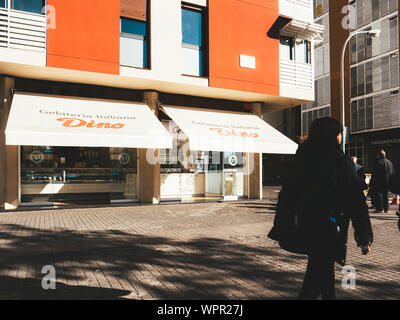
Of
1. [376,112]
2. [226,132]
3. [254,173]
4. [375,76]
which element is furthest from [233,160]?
[375,76]

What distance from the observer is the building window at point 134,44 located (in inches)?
423

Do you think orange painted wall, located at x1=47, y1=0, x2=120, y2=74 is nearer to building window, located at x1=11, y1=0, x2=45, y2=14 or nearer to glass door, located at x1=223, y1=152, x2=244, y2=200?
building window, located at x1=11, y1=0, x2=45, y2=14

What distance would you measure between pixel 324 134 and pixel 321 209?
630 millimetres

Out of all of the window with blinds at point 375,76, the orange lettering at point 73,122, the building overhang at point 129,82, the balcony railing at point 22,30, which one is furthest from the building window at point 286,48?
the window with blinds at point 375,76

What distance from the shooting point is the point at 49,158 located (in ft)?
36.7

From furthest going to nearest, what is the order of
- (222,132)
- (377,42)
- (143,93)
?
(377,42) < (143,93) < (222,132)

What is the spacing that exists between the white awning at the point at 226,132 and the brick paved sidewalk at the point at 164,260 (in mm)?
2898

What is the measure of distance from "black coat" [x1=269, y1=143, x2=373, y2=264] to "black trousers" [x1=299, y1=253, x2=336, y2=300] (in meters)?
0.07

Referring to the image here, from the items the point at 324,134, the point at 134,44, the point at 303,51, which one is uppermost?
the point at 303,51

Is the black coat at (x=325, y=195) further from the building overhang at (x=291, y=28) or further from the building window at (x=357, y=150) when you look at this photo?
the building window at (x=357, y=150)

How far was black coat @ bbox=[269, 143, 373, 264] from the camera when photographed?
2578 mm

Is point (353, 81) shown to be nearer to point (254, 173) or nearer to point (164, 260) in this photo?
point (254, 173)

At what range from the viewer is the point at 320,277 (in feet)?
8.64

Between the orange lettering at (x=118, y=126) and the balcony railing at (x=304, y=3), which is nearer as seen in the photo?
the orange lettering at (x=118, y=126)
